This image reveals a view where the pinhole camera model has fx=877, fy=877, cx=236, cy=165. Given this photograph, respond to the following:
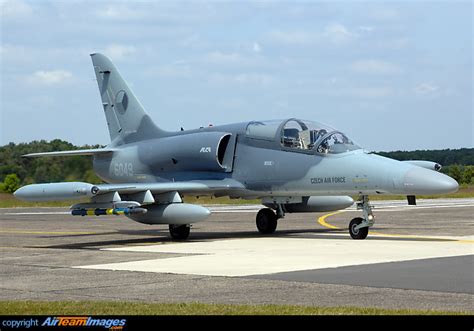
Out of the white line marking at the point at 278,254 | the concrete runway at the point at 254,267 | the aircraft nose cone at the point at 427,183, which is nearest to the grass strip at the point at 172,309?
the concrete runway at the point at 254,267

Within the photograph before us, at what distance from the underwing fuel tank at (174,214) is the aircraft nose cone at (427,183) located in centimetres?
491

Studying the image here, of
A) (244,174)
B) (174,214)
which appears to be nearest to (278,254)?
(174,214)

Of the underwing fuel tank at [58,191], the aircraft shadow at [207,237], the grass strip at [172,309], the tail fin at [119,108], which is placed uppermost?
the tail fin at [119,108]

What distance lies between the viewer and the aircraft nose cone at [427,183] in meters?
19.1

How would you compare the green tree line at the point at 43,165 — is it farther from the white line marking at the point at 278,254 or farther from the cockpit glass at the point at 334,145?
the white line marking at the point at 278,254

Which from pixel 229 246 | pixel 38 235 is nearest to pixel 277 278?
pixel 229 246

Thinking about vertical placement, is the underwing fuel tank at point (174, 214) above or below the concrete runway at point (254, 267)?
above

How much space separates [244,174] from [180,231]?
7.33 ft

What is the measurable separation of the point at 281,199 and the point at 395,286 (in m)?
11.3

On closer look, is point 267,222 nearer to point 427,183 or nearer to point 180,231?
point 180,231

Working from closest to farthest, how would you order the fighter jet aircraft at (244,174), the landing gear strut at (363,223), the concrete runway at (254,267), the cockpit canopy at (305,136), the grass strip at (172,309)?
the grass strip at (172,309) → the concrete runway at (254,267) → the fighter jet aircraft at (244,174) → the landing gear strut at (363,223) → the cockpit canopy at (305,136)

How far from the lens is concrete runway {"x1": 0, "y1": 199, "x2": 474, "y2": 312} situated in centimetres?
1138

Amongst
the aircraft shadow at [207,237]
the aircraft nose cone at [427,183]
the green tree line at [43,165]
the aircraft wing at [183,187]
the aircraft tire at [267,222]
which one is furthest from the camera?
the green tree line at [43,165]

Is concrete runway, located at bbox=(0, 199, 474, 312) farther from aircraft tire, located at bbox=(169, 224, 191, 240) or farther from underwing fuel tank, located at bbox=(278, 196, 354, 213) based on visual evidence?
underwing fuel tank, located at bbox=(278, 196, 354, 213)
